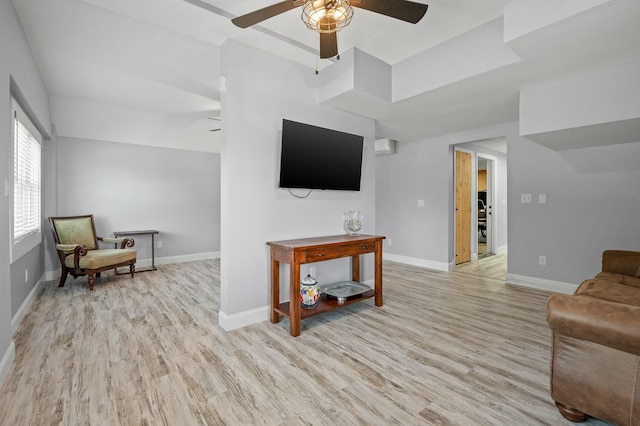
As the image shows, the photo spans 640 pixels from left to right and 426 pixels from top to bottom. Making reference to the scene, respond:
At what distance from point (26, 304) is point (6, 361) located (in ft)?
5.02

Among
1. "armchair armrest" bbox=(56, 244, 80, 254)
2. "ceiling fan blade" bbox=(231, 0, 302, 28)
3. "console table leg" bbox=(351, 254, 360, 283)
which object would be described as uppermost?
"ceiling fan blade" bbox=(231, 0, 302, 28)

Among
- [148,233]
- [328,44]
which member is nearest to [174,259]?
[148,233]

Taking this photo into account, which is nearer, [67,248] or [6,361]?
[6,361]

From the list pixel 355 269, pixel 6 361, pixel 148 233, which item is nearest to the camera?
pixel 6 361

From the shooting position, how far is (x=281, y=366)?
2.03 metres

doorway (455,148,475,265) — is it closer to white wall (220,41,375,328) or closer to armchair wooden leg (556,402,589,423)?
white wall (220,41,375,328)

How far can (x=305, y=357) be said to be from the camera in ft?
7.04

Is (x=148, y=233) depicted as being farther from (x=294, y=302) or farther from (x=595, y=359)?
(x=595, y=359)

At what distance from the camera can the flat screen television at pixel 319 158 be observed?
2836 mm

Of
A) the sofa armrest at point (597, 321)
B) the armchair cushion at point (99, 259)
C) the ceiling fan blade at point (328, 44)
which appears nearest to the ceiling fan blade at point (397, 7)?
the ceiling fan blade at point (328, 44)

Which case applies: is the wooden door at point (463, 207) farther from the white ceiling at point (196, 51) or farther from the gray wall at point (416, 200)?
the white ceiling at point (196, 51)

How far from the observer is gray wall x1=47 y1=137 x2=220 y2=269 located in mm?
4465

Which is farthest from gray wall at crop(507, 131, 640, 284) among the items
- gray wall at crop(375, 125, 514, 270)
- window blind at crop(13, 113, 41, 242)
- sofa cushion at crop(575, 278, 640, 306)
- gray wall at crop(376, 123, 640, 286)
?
window blind at crop(13, 113, 41, 242)

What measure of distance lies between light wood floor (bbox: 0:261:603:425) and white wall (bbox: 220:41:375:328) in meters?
0.46
